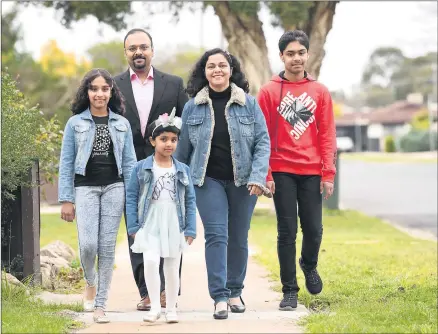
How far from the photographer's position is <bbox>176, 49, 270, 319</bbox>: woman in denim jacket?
770cm

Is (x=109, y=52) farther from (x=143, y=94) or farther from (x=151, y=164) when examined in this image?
(x=151, y=164)

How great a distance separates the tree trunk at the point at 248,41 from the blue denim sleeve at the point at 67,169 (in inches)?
465

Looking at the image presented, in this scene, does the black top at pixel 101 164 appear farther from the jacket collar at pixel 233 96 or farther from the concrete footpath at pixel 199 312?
the concrete footpath at pixel 199 312

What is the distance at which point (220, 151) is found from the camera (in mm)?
7793

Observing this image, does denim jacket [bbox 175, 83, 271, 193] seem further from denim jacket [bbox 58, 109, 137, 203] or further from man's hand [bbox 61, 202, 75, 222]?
man's hand [bbox 61, 202, 75, 222]

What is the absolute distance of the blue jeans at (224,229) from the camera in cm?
769

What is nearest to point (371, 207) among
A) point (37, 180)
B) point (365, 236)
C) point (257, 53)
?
point (257, 53)

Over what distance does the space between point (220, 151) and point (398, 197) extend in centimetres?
2077

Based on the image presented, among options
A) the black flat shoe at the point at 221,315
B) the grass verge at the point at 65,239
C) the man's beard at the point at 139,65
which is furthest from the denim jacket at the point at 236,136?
the grass verge at the point at 65,239

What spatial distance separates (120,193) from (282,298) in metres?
1.93

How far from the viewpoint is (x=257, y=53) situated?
19828mm

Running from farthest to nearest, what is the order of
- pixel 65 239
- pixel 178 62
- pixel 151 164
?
pixel 178 62
pixel 65 239
pixel 151 164

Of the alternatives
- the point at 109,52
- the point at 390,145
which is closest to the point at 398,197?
the point at 109,52

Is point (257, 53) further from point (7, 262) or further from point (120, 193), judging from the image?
point (120, 193)
